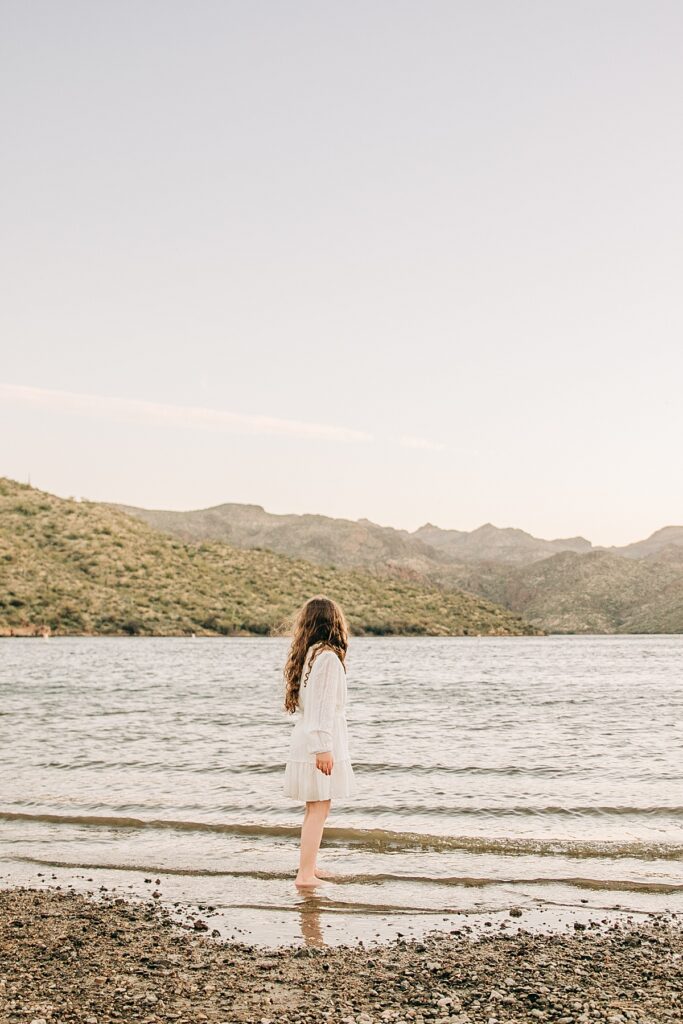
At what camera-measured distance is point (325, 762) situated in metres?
7.39

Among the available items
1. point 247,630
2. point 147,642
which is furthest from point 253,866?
point 247,630

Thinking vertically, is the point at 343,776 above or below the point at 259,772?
above

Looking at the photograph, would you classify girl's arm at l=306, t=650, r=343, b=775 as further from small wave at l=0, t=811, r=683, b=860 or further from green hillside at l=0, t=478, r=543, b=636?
green hillside at l=0, t=478, r=543, b=636

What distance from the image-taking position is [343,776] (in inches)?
303

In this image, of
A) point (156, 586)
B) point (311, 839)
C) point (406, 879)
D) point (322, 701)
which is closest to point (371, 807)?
A: point (406, 879)

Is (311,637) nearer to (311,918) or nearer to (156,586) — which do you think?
(311,918)

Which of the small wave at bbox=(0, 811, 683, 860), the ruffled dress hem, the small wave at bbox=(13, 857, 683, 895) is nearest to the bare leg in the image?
the ruffled dress hem

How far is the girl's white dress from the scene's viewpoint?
24.5 ft

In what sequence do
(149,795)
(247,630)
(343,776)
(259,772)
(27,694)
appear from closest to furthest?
(343,776), (149,795), (259,772), (27,694), (247,630)

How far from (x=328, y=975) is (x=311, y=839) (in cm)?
242

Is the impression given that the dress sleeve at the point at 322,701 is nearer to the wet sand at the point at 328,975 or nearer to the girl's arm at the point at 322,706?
the girl's arm at the point at 322,706

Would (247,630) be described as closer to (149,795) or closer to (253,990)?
(149,795)

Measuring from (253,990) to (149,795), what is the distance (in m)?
7.50

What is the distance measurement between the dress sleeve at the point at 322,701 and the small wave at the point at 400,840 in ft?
8.10
